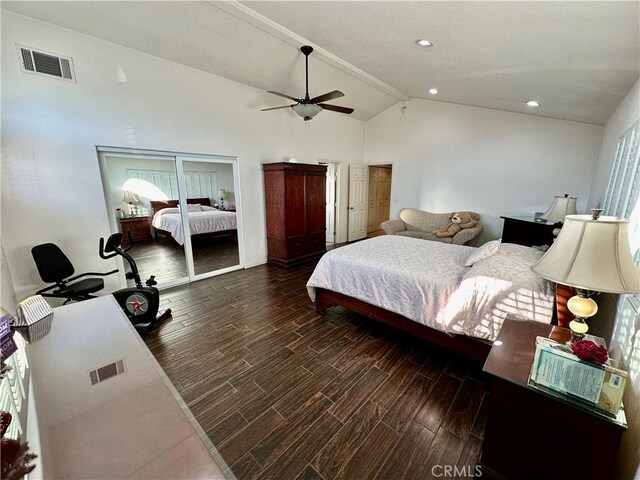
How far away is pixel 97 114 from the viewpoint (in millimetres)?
3062

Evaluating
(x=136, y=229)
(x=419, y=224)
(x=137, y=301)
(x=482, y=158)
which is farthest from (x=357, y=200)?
(x=137, y=301)

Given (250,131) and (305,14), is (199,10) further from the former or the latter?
(250,131)

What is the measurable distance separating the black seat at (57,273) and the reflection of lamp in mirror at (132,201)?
0.96 meters

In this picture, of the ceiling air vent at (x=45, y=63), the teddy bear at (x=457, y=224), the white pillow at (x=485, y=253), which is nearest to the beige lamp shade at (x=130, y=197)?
the ceiling air vent at (x=45, y=63)

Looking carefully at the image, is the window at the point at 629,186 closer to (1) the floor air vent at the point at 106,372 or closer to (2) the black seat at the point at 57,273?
(1) the floor air vent at the point at 106,372

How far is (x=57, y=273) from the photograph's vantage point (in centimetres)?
274

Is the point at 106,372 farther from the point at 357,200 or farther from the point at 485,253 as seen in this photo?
the point at 357,200

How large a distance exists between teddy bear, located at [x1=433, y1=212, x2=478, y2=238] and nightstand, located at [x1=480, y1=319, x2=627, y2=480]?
399 centimetres

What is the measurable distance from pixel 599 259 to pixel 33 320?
2785 mm

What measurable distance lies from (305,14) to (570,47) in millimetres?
2318

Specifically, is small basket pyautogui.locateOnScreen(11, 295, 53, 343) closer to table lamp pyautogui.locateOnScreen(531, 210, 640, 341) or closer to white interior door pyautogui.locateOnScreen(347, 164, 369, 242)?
table lamp pyautogui.locateOnScreen(531, 210, 640, 341)

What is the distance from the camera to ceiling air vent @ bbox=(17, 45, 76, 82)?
2604 mm

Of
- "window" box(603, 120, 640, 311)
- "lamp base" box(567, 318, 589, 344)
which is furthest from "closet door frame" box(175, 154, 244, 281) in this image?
"window" box(603, 120, 640, 311)

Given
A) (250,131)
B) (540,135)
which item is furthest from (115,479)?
(540,135)
